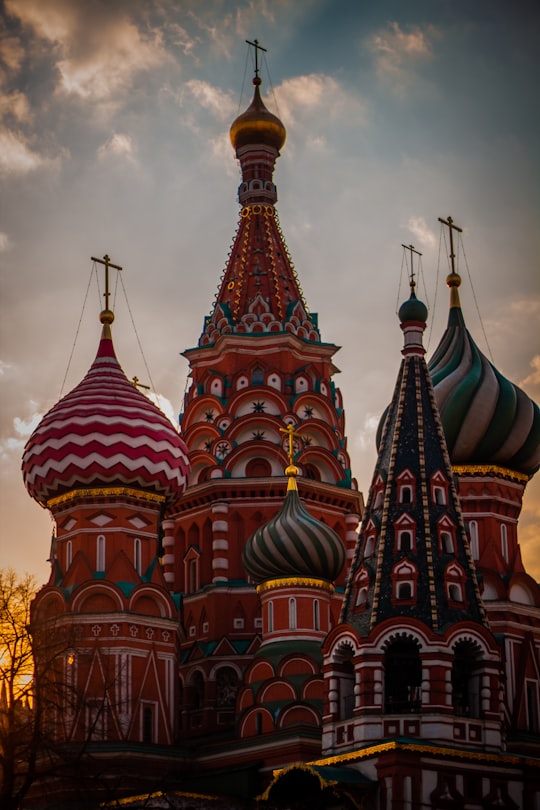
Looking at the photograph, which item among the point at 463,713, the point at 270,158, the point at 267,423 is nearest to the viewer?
the point at 463,713

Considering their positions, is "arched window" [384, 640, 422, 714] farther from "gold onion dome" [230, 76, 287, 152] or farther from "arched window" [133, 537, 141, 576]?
"gold onion dome" [230, 76, 287, 152]

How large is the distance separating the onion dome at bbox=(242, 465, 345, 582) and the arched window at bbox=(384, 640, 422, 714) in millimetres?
4464

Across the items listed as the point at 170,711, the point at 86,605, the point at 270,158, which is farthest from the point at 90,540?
the point at 270,158

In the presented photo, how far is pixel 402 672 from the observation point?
28578 mm

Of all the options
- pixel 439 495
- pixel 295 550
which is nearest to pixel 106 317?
pixel 295 550

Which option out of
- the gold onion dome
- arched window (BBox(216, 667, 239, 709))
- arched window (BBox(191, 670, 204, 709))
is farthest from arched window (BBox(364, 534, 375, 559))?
the gold onion dome

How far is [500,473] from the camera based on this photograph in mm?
33344

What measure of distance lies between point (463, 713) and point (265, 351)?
12.1 meters

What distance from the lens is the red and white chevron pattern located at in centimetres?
3375

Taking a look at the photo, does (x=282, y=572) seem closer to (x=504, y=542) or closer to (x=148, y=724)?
(x=148, y=724)

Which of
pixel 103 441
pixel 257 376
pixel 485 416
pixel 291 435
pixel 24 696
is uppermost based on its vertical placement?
pixel 257 376

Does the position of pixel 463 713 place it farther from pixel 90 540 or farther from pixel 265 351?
pixel 265 351

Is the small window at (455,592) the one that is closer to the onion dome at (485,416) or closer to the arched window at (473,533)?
the arched window at (473,533)

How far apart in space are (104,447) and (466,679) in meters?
8.72
